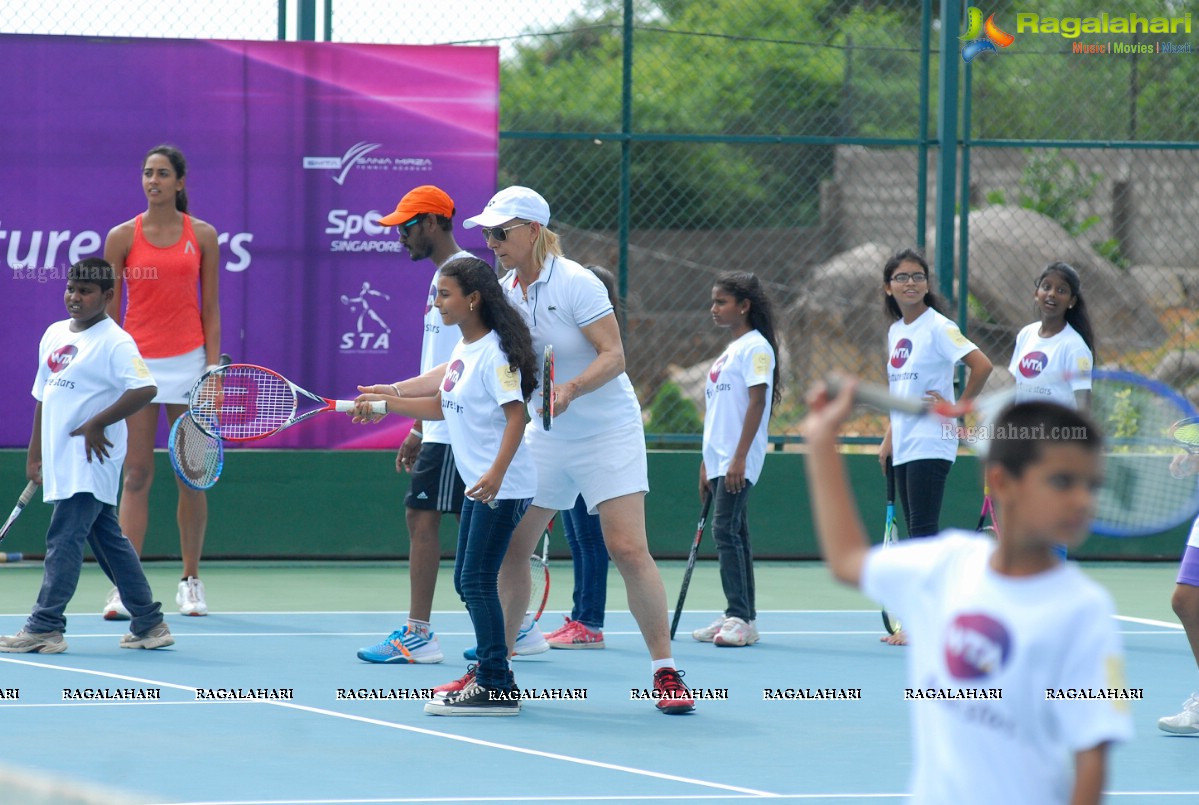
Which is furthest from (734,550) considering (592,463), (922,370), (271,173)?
(271,173)

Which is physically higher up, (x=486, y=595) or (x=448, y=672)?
(x=486, y=595)

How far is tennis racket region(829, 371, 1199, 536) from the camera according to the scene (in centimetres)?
458

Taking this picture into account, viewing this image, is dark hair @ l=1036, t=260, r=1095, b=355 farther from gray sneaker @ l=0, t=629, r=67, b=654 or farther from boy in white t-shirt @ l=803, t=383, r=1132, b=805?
boy in white t-shirt @ l=803, t=383, r=1132, b=805

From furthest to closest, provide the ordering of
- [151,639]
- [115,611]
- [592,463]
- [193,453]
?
[115,611], [193,453], [151,639], [592,463]

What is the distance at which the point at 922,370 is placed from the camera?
775cm

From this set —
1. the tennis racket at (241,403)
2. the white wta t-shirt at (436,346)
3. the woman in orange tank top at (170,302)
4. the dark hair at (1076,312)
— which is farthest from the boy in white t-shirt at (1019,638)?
the woman in orange tank top at (170,302)

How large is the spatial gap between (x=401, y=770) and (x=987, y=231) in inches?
573

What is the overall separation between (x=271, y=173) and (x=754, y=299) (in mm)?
3690

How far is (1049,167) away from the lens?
19562 mm

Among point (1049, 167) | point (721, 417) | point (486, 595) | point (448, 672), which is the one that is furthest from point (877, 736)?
point (1049, 167)

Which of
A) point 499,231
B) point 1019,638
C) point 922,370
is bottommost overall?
point 1019,638

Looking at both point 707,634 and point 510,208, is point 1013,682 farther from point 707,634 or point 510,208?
point 707,634

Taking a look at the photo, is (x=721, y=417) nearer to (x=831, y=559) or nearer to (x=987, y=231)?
(x=831, y=559)

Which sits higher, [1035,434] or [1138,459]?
[1035,434]
